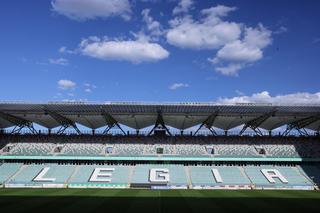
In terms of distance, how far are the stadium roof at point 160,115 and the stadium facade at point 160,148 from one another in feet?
0.44

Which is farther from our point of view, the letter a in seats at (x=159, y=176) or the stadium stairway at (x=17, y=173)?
the stadium stairway at (x=17, y=173)

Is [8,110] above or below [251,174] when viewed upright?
above

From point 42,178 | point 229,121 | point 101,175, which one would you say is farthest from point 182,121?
point 42,178

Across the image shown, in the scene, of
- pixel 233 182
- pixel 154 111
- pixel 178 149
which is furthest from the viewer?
pixel 178 149

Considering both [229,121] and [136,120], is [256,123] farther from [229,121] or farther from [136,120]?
[136,120]

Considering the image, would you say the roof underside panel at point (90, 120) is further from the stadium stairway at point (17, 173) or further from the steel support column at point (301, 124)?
the steel support column at point (301, 124)

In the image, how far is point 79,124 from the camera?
206ft

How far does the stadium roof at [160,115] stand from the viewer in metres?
51.9

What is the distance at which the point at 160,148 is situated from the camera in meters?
60.0

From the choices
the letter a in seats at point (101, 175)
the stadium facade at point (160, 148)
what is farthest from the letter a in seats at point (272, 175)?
the letter a in seats at point (101, 175)
